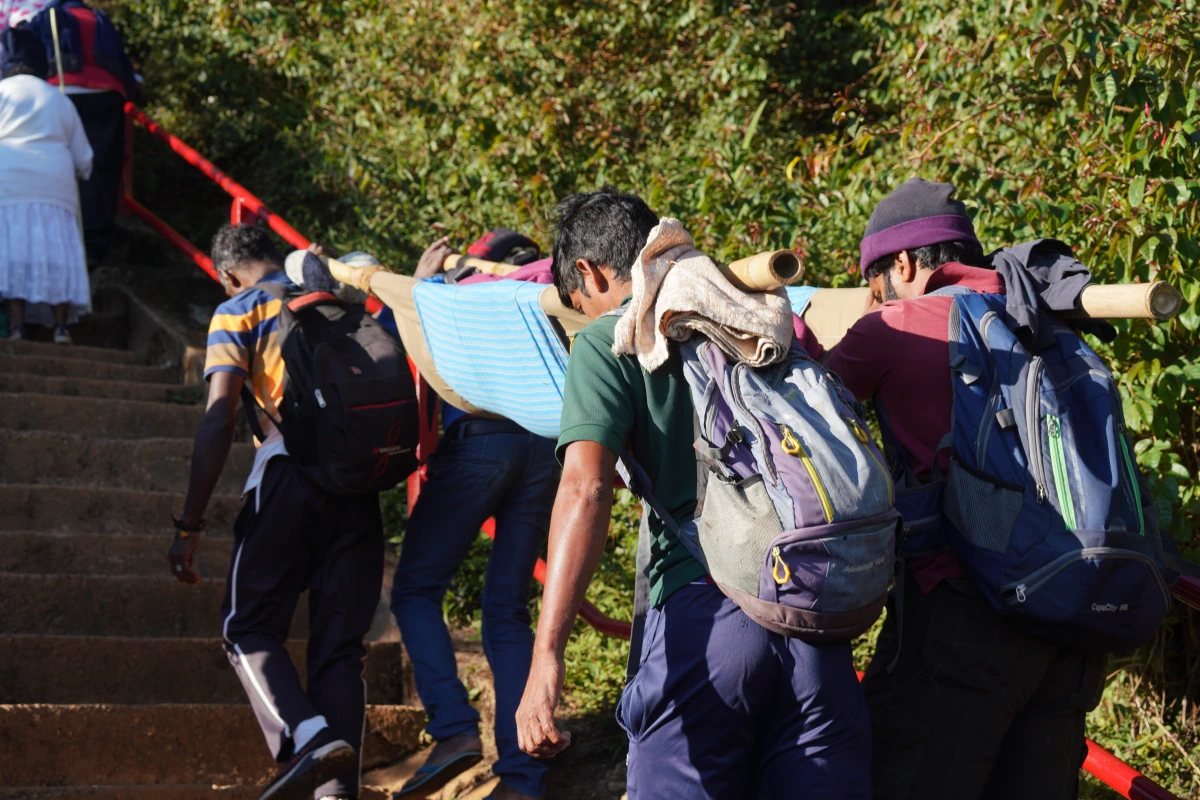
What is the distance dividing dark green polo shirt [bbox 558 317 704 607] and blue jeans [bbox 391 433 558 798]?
4.72 feet

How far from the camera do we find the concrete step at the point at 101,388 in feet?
18.6

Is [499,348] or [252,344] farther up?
[499,348]

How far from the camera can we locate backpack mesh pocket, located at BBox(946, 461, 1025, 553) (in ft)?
6.98

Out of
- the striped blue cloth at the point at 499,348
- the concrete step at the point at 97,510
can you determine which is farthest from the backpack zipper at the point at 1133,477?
the concrete step at the point at 97,510

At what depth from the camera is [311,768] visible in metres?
3.27

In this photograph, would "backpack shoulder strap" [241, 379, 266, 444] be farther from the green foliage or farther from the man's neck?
the man's neck

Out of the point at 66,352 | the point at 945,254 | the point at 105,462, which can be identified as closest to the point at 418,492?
the point at 105,462

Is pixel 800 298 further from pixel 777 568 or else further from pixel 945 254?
pixel 777 568

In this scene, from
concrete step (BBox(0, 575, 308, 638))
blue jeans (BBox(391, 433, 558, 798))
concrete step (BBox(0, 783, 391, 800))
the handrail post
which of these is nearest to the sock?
blue jeans (BBox(391, 433, 558, 798))

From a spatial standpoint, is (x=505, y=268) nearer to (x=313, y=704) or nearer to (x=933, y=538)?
(x=313, y=704)

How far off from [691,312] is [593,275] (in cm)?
35

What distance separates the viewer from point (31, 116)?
6.18 m

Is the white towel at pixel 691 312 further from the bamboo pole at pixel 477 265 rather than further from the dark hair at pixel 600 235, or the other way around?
the bamboo pole at pixel 477 265

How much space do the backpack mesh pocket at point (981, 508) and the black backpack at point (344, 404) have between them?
180cm
